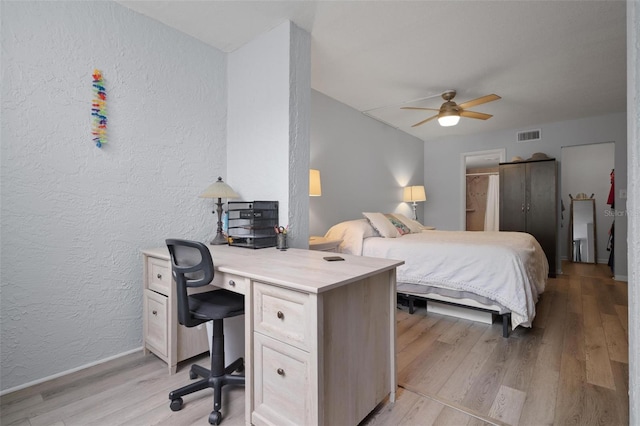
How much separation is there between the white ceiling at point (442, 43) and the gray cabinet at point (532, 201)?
3.83 feet

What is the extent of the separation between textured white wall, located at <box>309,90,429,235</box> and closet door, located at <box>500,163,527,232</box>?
152 centimetres

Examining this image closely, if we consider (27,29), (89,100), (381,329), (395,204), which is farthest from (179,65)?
(395,204)

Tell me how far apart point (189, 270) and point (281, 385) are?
0.70 m

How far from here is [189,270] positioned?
1.49m

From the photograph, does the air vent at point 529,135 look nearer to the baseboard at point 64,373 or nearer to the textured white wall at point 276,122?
the textured white wall at point 276,122

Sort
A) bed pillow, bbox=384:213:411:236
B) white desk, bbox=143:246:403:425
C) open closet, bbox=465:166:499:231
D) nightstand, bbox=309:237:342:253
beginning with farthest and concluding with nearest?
open closet, bbox=465:166:499:231, bed pillow, bbox=384:213:411:236, nightstand, bbox=309:237:342:253, white desk, bbox=143:246:403:425

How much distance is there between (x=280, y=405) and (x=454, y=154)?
218 inches

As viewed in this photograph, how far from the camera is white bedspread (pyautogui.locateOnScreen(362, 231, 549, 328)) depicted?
2385 mm

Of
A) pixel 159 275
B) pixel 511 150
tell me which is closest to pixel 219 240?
pixel 159 275

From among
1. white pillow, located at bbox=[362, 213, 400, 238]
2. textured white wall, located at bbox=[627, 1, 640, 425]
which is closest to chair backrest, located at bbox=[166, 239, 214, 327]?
textured white wall, located at bbox=[627, 1, 640, 425]

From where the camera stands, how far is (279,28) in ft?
7.52

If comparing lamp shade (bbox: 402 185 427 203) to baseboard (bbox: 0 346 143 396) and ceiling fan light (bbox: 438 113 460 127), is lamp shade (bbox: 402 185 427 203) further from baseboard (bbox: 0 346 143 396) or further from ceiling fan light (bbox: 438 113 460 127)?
baseboard (bbox: 0 346 143 396)

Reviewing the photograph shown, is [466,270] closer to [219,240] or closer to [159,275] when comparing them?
[219,240]

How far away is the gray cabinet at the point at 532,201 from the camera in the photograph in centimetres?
463
